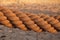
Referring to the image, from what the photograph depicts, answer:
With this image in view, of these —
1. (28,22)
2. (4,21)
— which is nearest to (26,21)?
(28,22)

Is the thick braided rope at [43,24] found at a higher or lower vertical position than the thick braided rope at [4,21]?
lower

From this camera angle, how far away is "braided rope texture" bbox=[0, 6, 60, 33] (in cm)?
77

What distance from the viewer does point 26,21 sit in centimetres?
82

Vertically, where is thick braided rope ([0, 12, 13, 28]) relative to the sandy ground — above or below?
above

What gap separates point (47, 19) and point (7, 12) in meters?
0.22

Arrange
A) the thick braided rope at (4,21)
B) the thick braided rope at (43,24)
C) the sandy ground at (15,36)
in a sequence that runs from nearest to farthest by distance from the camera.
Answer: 1. the sandy ground at (15,36)
2. the thick braided rope at (4,21)
3. the thick braided rope at (43,24)

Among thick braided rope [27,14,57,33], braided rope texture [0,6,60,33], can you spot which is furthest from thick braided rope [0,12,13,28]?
thick braided rope [27,14,57,33]

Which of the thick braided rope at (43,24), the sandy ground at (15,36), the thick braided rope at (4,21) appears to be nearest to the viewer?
the sandy ground at (15,36)

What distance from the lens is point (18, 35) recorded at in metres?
0.66

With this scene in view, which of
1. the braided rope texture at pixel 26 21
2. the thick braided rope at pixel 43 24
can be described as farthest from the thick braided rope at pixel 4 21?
the thick braided rope at pixel 43 24

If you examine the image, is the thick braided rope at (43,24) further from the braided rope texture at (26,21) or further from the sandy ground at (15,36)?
the sandy ground at (15,36)

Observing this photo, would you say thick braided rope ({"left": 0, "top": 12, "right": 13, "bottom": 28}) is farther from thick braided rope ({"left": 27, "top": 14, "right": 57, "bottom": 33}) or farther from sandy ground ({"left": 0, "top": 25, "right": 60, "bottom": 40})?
thick braided rope ({"left": 27, "top": 14, "right": 57, "bottom": 33})

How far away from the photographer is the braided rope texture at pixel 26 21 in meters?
0.77

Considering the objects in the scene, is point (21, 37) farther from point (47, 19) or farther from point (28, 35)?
point (47, 19)
